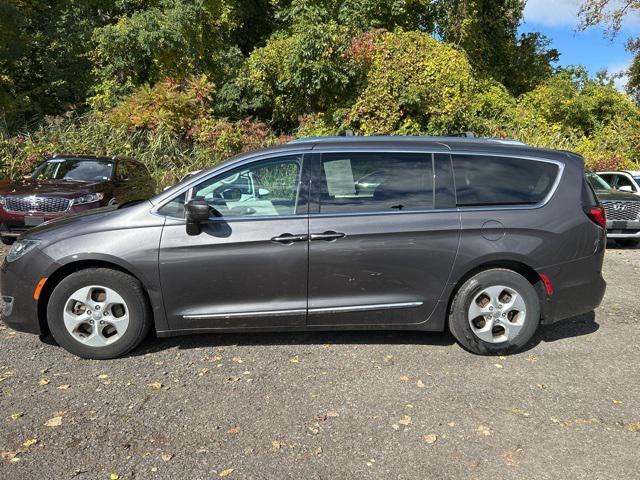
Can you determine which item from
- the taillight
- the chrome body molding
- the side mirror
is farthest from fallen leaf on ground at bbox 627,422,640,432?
the side mirror

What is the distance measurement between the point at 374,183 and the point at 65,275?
Result: 8.57ft

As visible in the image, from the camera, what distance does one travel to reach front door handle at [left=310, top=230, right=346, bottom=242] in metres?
4.30

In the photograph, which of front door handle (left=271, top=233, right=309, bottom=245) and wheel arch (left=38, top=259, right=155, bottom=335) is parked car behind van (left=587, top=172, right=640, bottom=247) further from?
wheel arch (left=38, top=259, right=155, bottom=335)

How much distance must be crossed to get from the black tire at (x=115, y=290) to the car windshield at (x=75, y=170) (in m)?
5.79

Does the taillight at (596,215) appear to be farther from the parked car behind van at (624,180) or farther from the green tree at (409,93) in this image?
the green tree at (409,93)

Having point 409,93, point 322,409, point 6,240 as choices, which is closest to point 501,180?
point 322,409

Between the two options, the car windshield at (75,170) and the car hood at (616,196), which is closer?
the car windshield at (75,170)

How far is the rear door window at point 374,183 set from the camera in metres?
4.43

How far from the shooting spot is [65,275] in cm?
437

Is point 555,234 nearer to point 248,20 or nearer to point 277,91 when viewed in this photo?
point 277,91

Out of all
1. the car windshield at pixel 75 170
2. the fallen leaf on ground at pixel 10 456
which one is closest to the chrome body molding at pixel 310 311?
the fallen leaf on ground at pixel 10 456

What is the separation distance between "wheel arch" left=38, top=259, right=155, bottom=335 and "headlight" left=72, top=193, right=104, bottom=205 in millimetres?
4640

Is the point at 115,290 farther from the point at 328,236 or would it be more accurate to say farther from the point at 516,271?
the point at 516,271

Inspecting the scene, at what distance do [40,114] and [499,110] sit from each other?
1643cm
